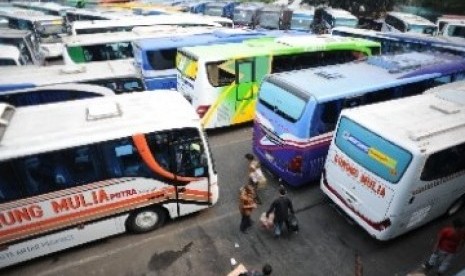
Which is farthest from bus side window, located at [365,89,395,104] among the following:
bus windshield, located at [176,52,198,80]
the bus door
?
bus windshield, located at [176,52,198,80]

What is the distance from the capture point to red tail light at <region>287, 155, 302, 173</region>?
8.99 meters

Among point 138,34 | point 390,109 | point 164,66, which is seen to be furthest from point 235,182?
point 138,34

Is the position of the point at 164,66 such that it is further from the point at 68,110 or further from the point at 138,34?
the point at 68,110

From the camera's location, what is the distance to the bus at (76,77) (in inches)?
443

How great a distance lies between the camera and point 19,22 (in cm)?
2648

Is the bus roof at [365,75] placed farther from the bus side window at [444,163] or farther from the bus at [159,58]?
the bus at [159,58]

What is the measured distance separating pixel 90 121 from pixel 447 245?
295 inches

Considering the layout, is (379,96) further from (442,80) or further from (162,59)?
(162,59)

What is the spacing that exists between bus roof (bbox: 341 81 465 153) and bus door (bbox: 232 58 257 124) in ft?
16.9

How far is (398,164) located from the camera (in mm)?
6711

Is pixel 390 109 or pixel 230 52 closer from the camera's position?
pixel 390 109

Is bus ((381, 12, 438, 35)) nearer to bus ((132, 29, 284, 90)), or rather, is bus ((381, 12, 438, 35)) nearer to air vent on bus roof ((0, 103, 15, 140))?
bus ((132, 29, 284, 90))

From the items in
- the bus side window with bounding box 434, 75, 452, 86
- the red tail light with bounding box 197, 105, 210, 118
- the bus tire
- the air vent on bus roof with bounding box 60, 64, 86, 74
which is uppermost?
the air vent on bus roof with bounding box 60, 64, 86, 74

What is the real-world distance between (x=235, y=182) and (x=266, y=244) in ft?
8.67
